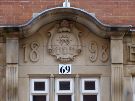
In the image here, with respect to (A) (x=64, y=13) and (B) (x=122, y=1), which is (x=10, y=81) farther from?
(B) (x=122, y=1)

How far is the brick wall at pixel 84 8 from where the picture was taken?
984 centimetres

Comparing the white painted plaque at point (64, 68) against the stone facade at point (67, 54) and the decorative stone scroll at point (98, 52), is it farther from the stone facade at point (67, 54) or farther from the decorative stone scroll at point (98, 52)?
the decorative stone scroll at point (98, 52)

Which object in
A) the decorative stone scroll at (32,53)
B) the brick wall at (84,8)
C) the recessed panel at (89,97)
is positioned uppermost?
the brick wall at (84,8)

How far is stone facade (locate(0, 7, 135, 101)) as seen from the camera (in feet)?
31.0

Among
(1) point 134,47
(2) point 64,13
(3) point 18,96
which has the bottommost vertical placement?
(3) point 18,96

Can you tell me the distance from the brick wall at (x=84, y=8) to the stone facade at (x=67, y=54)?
1.24 feet

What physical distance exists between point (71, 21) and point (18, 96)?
5.53 ft

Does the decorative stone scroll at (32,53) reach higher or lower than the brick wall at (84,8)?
lower

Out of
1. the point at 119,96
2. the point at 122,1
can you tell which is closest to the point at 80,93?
the point at 119,96

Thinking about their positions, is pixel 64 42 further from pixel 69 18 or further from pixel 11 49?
pixel 11 49

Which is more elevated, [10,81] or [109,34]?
[109,34]

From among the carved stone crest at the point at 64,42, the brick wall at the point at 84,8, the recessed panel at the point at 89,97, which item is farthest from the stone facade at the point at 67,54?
the brick wall at the point at 84,8

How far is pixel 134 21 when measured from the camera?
32.3ft

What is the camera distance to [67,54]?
962cm
